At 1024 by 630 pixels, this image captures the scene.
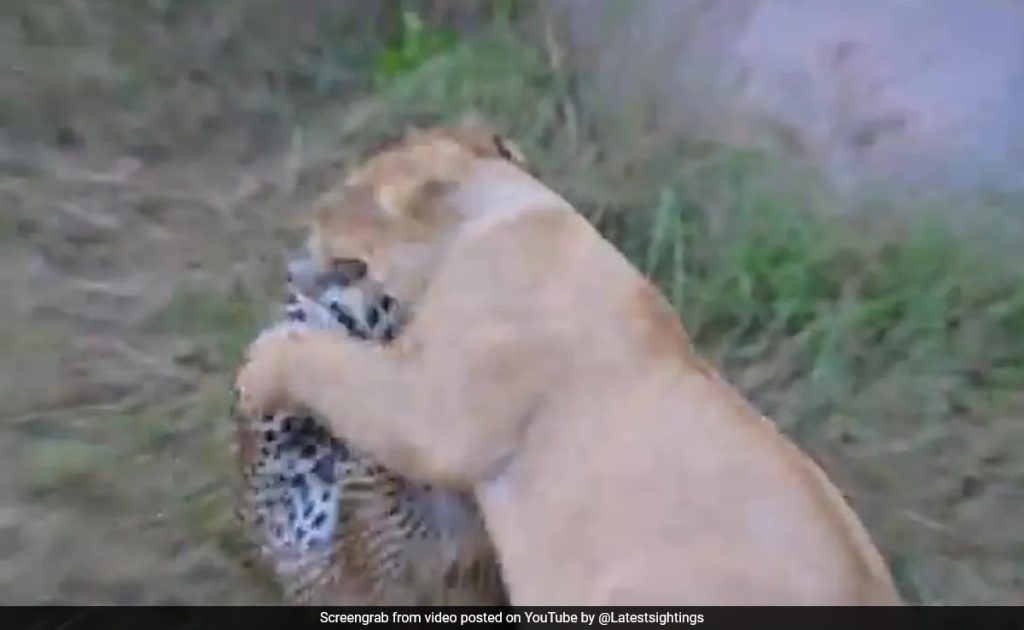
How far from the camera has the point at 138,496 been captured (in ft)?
3.87

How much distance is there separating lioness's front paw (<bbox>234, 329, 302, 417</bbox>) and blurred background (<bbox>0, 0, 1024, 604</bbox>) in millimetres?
192

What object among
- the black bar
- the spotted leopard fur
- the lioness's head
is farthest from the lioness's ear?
the black bar

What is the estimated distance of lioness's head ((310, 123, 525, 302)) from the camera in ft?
3.18

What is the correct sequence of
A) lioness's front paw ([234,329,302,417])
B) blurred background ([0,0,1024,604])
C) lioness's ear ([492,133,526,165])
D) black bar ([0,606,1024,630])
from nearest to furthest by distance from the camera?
black bar ([0,606,1024,630])
lioness's front paw ([234,329,302,417])
lioness's ear ([492,133,526,165])
blurred background ([0,0,1024,604])

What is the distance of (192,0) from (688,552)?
1.15m

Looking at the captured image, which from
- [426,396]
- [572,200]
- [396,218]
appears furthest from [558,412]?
[572,200]

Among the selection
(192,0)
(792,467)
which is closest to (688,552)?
(792,467)

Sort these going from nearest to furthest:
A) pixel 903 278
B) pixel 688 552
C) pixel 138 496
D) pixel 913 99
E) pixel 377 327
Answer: pixel 688 552 → pixel 377 327 → pixel 138 496 → pixel 903 278 → pixel 913 99

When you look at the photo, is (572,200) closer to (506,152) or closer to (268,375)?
(506,152)

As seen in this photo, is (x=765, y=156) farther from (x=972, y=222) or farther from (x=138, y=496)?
(x=138, y=496)

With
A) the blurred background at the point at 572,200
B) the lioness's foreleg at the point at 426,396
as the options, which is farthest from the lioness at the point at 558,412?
the blurred background at the point at 572,200

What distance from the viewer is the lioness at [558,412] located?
32.1 inches

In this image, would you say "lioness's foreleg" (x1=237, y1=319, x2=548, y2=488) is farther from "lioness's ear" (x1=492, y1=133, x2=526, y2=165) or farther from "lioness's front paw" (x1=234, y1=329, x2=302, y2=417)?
"lioness's ear" (x1=492, y1=133, x2=526, y2=165)

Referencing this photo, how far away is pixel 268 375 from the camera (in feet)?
3.12
